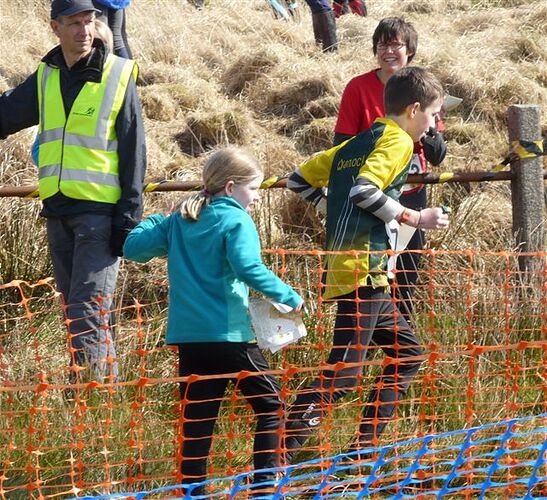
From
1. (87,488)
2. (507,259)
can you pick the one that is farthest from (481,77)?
(87,488)

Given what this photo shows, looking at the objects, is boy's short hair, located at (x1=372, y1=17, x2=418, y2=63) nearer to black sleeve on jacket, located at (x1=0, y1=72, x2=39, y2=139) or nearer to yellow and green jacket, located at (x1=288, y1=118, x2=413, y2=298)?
yellow and green jacket, located at (x1=288, y1=118, x2=413, y2=298)

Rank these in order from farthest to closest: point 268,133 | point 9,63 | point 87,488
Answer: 1. point 9,63
2. point 268,133
3. point 87,488

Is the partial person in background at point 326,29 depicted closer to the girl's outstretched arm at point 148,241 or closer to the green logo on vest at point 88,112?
the green logo on vest at point 88,112

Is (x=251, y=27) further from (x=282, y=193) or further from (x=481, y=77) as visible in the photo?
(x=282, y=193)

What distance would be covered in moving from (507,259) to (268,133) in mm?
3263

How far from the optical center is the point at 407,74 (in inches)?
205

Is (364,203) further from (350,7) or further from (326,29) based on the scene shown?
(350,7)

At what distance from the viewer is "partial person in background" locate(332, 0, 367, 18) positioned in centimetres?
1232

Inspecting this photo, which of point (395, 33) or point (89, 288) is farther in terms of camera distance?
point (395, 33)

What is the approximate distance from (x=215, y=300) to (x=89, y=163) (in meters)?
1.24

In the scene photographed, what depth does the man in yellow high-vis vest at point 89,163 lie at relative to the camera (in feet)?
18.0

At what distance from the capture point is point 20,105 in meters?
5.71

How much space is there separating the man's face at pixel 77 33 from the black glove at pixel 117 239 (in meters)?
0.82

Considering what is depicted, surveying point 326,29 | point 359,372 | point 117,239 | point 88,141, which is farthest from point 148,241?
point 326,29
